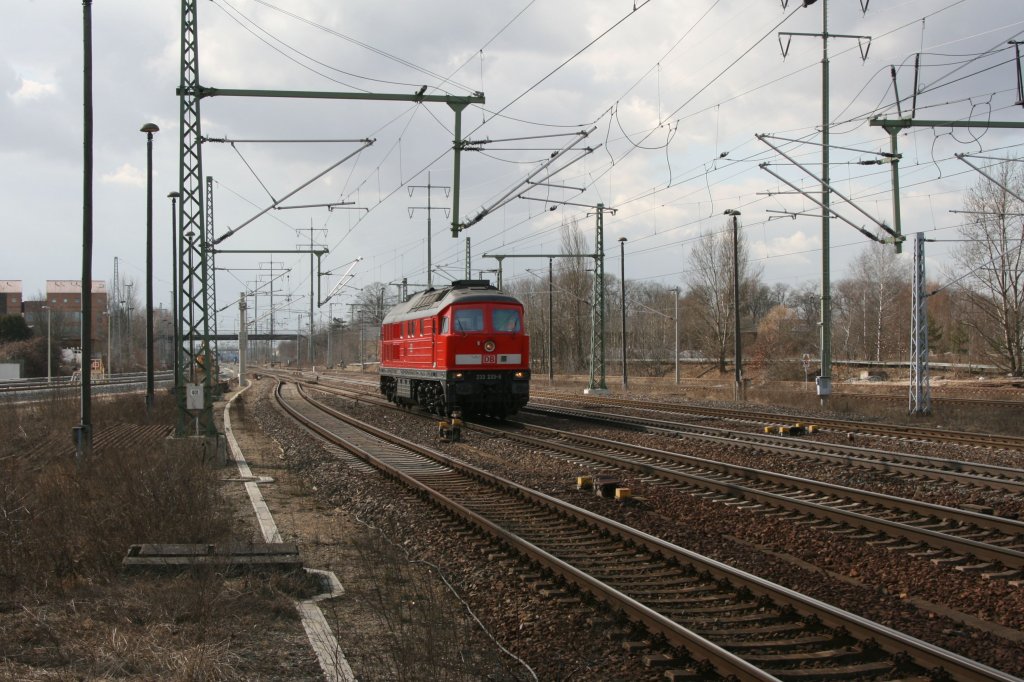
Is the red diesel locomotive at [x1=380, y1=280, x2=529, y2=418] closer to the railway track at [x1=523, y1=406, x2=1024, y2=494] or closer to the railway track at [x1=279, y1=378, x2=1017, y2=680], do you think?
the railway track at [x1=523, y1=406, x2=1024, y2=494]

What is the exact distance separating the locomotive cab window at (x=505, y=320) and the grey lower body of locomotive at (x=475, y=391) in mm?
1196

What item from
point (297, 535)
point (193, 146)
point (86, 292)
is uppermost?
point (193, 146)

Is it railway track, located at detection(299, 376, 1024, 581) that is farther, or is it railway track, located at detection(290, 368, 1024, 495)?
railway track, located at detection(290, 368, 1024, 495)

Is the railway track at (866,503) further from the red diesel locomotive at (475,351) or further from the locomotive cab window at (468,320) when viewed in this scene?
the locomotive cab window at (468,320)

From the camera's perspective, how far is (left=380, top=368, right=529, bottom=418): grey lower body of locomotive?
22359 mm

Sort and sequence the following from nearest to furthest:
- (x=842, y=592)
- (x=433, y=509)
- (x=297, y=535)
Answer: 1. (x=842, y=592)
2. (x=297, y=535)
3. (x=433, y=509)

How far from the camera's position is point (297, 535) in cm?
947

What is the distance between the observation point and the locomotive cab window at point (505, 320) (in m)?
22.9

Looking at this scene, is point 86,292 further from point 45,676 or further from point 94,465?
point 45,676

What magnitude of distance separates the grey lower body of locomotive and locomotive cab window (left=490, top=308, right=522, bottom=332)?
1196 mm

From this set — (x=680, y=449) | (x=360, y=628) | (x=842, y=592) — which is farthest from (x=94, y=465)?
(x=680, y=449)

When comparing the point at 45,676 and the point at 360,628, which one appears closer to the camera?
the point at 45,676

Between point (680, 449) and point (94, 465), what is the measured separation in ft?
32.7

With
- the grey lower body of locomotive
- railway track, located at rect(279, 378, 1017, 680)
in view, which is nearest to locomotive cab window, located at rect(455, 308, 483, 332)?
the grey lower body of locomotive
